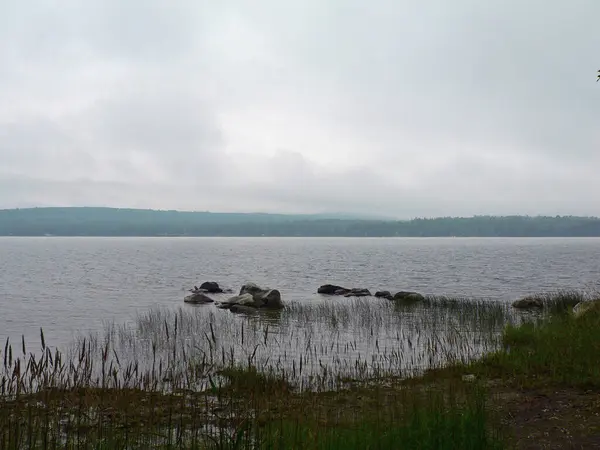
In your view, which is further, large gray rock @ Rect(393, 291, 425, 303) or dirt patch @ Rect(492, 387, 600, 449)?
large gray rock @ Rect(393, 291, 425, 303)

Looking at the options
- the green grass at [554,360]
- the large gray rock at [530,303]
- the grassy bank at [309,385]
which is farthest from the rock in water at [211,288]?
the green grass at [554,360]

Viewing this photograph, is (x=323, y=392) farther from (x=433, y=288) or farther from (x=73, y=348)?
(x=433, y=288)

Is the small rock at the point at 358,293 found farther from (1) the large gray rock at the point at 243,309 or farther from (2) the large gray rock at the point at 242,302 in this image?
(1) the large gray rock at the point at 243,309

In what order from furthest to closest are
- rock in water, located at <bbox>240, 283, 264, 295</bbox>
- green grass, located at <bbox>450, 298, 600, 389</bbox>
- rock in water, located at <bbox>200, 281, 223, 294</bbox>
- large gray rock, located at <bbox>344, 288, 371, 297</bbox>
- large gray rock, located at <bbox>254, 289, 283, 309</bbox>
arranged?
1. rock in water, located at <bbox>200, 281, 223, 294</bbox>
2. large gray rock, located at <bbox>344, 288, 371, 297</bbox>
3. rock in water, located at <bbox>240, 283, 264, 295</bbox>
4. large gray rock, located at <bbox>254, 289, 283, 309</bbox>
5. green grass, located at <bbox>450, 298, 600, 389</bbox>

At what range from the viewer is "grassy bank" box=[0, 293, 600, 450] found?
7.28m

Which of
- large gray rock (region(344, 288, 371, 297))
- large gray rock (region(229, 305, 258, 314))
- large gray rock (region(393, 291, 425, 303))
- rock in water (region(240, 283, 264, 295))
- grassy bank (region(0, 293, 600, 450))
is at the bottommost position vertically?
large gray rock (region(344, 288, 371, 297))

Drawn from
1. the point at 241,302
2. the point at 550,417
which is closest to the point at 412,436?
the point at 550,417

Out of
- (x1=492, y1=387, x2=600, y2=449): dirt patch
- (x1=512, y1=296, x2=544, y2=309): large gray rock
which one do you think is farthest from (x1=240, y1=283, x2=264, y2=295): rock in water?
(x1=492, y1=387, x2=600, y2=449): dirt patch

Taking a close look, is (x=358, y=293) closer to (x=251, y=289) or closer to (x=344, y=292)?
(x=344, y=292)

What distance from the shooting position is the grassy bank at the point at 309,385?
7284mm

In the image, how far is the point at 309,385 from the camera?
40.0 feet

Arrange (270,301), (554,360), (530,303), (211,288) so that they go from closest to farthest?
(554,360)
(530,303)
(270,301)
(211,288)

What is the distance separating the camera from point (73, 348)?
798 inches

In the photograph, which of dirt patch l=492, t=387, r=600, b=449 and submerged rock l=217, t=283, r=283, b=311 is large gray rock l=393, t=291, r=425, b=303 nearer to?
submerged rock l=217, t=283, r=283, b=311
